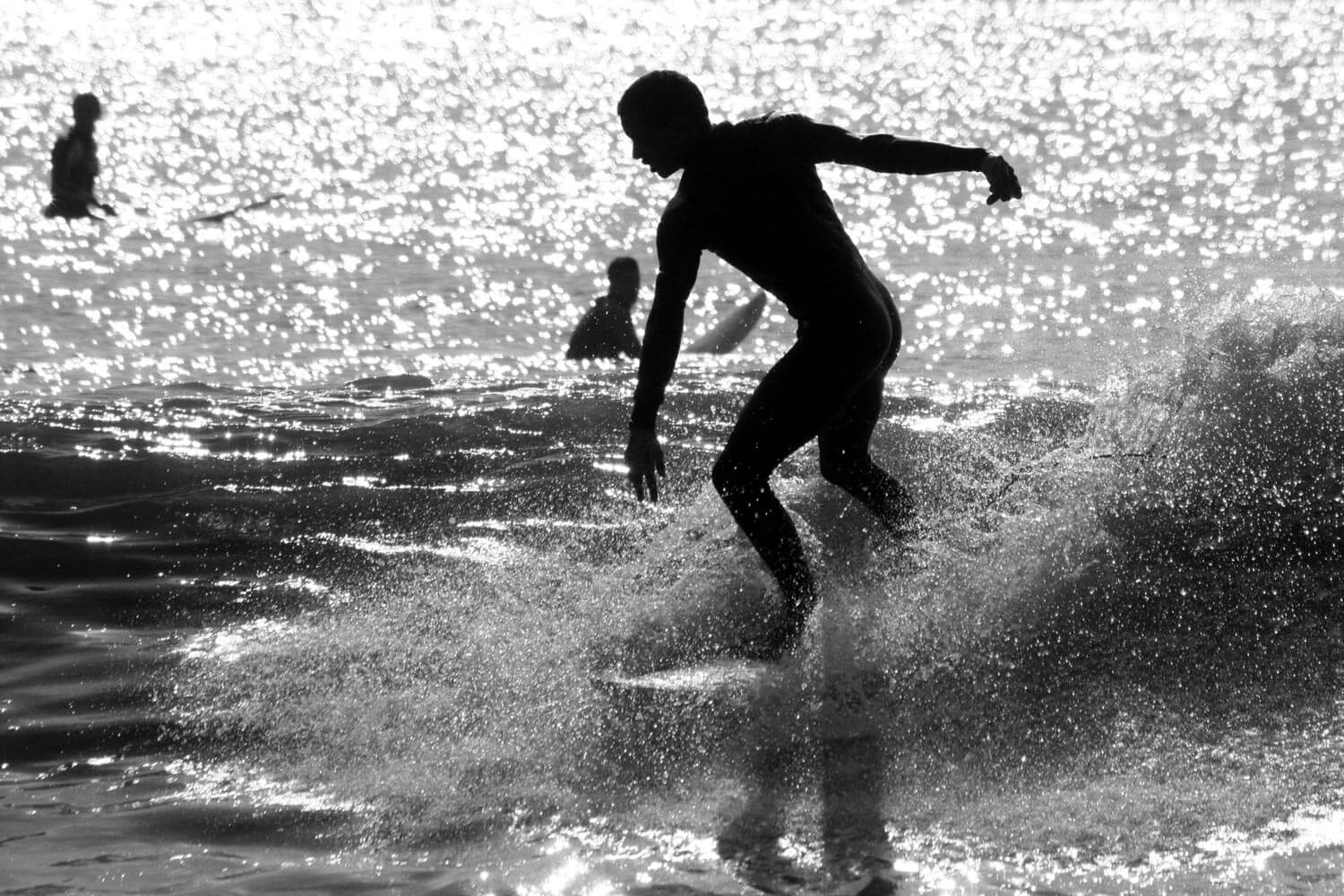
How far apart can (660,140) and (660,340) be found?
0.63 metres

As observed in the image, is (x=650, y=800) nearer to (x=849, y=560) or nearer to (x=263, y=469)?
(x=849, y=560)

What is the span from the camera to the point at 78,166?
18.4 metres

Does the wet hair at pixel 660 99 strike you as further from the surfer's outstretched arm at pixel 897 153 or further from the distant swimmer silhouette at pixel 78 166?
the distant swimmer silhouette at pixel 78 166

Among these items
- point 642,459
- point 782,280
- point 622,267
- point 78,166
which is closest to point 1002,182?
point 782,280

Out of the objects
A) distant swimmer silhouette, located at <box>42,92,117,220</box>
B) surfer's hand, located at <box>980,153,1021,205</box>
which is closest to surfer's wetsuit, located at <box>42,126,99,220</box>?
distant swimmer silhouette, located at <box>42,92,117,220</box>

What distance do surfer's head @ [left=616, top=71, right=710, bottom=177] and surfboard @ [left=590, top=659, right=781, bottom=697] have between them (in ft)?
5.33

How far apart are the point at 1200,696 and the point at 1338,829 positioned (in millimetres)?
1067

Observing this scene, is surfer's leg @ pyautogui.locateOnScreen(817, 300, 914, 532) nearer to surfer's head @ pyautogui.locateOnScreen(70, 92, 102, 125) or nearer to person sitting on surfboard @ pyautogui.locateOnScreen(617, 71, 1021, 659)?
person sitting on surfboard @ pyautogui.locateOnScreen(617, 71, 1021, 659)

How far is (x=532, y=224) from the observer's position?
26.3 meters

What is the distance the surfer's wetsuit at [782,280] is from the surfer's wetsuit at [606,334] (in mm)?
7664

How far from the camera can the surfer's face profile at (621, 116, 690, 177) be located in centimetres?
550

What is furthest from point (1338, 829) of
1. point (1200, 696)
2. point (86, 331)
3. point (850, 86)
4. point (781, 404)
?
point (850, 86)

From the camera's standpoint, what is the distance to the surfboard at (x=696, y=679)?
18.3ft

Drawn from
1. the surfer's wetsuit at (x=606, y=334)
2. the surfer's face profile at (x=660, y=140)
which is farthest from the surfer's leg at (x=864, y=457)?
the surfer's wetsuit at (x=606, y=334)
